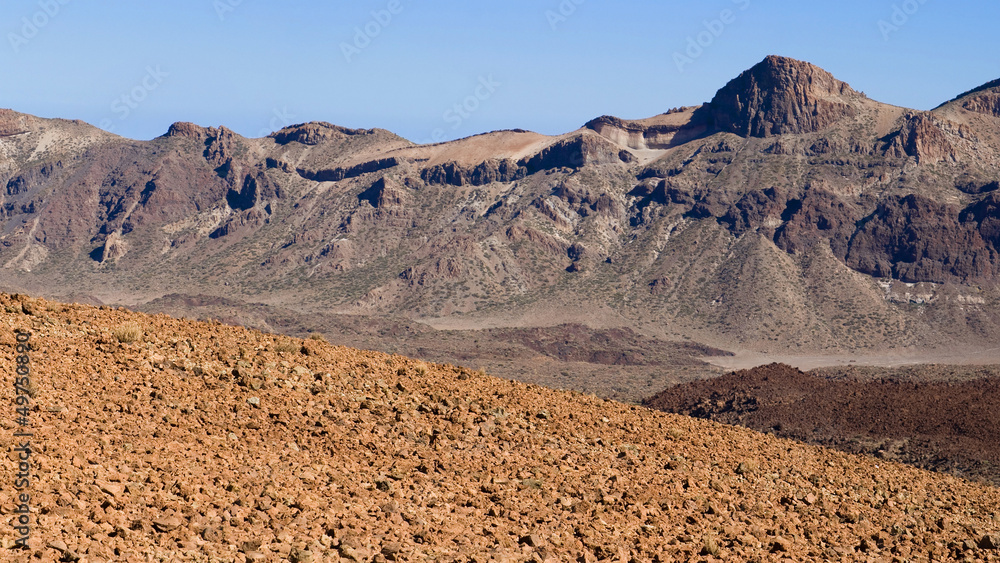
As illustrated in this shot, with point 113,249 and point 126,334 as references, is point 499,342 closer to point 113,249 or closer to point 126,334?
point 113,249

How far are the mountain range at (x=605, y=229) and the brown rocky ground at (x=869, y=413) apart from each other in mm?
60407

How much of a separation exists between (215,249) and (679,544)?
539 feet

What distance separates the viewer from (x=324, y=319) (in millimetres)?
121812

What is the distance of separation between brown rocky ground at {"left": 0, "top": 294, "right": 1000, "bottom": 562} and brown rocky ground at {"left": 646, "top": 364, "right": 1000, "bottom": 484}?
58.1ft

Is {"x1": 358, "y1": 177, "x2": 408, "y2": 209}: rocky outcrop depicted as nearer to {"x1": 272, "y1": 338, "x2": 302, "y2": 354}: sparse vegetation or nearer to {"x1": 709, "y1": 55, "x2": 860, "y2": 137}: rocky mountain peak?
{"x1": 709, "y1": 55, "x2": 860, "y2": 137}: rocky mountain peak

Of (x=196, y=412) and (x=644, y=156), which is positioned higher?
(x=644, y=156)

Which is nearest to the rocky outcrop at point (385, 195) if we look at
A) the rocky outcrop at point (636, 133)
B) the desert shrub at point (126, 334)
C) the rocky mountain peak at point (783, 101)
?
the rocky outcrop at point (636, 133)

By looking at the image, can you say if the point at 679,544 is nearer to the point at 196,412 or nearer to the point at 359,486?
the point at 359,486

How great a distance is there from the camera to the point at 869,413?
43.4 m

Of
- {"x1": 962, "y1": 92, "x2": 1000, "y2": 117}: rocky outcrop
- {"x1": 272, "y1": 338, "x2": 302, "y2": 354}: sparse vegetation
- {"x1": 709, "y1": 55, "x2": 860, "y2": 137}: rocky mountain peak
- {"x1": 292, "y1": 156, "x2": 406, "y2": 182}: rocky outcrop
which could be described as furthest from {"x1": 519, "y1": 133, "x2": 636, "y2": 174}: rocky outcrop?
{"x1": 272, "y1": 338, "x2": 302, "y2": 354}: sparse vegetation

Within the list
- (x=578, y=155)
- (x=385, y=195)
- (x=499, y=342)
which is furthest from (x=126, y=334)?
(x=578, y=155)

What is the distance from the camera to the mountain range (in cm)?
12900

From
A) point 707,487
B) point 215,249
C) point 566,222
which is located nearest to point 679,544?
point 707,487

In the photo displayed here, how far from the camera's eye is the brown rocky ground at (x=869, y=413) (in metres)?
36.8
